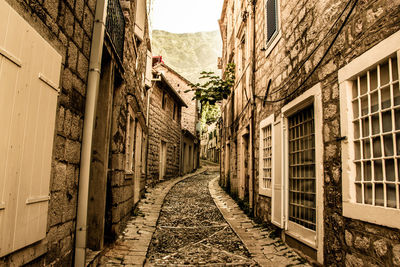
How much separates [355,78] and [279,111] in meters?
2.32

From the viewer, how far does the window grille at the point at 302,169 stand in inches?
169

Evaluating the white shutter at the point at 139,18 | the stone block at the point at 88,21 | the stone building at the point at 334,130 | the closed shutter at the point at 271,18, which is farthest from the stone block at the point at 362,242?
the white shutter at the point at 139,18

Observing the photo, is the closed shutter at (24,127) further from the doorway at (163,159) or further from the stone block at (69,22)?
the doorway at (163,159)

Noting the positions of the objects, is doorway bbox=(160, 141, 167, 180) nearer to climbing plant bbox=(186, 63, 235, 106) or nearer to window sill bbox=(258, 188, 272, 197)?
climbing plant bbox=(186, 63, 235, 106)

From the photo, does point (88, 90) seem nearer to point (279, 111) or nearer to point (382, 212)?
point (382, 212)

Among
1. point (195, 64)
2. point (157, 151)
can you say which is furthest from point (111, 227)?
point (195, 64)

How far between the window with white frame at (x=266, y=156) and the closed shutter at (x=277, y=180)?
0.32m

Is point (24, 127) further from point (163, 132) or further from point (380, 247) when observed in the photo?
point (163, 132)

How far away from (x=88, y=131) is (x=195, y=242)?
2.81 m

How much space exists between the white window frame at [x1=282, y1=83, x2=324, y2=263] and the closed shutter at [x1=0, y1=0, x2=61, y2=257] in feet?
9.87

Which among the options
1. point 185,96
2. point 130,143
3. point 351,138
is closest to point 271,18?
point 351,138

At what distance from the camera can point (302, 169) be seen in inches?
182

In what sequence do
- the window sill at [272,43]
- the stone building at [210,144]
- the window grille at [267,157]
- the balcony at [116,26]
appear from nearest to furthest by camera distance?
the balcony at [116,26], the window sill at [272,43], the window grille at [267,157], the stone building at [210,144]

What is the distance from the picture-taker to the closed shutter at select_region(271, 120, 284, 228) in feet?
16.5
